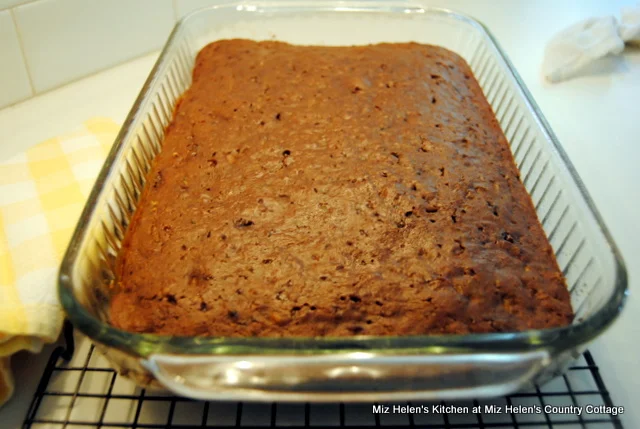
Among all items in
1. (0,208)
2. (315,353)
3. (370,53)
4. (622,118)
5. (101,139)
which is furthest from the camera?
(622,118)

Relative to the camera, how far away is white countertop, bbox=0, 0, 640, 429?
84 cm

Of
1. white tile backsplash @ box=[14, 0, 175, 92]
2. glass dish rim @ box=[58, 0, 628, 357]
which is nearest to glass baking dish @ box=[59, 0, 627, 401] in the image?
glass dish rim @ box=[58, 0, 628, 357]

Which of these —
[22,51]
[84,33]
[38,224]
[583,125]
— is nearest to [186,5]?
[84,33]

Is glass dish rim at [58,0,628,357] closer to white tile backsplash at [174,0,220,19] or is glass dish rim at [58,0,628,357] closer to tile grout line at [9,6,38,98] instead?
tile grout line at [9,6,38,98]

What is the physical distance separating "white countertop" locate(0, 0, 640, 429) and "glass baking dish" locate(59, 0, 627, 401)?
17 centimetres

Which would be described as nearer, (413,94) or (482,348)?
(482,348)

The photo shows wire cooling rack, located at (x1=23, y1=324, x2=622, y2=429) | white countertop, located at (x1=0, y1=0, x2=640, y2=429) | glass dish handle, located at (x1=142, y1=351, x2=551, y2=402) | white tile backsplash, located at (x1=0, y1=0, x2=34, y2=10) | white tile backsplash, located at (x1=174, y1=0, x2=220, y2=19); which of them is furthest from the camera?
white tile backsplash, located at (x1=174, y1=0, x2=220, y2=19)

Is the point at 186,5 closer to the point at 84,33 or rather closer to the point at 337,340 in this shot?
the point at 84,33

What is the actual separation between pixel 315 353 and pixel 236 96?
65cm

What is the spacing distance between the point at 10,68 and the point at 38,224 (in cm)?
61

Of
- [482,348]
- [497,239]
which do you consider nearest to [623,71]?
[497,239]

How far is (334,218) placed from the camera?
836 millimetres

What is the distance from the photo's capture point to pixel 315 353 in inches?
23.6

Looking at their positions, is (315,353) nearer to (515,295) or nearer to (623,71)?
(515,295)
